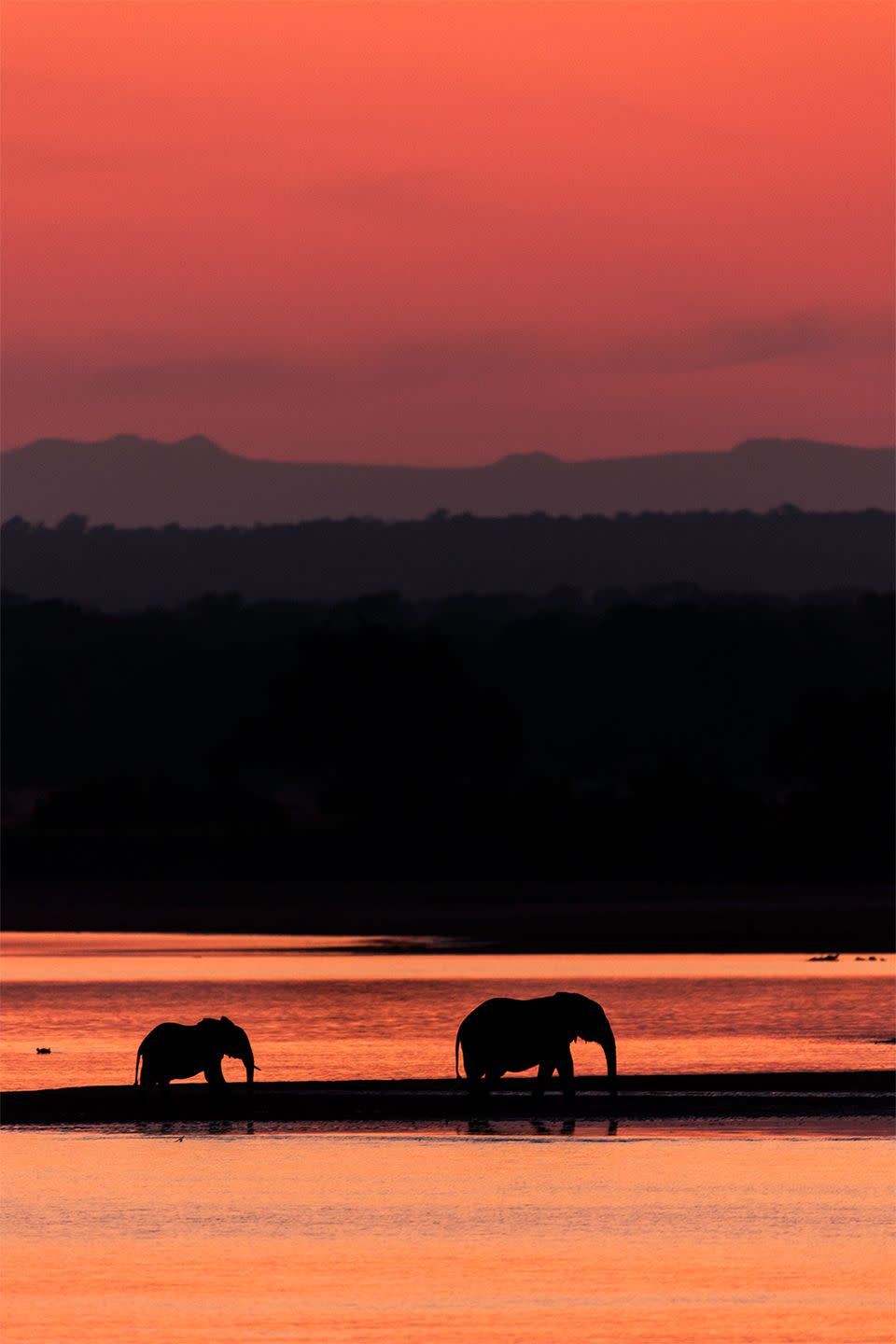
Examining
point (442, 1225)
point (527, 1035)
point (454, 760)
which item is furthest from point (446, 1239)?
point (454, 760)

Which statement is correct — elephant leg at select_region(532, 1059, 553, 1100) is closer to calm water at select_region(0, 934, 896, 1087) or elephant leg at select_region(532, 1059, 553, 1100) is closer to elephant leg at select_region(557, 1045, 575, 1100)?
elephant leg at select_region(557, 1045, 575, 1100)

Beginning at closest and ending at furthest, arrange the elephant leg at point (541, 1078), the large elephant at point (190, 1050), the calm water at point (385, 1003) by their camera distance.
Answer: the large elephant at point (190, 1050)
the elephant leg at point (541, 1078)
the calm water at point (385, 1003)

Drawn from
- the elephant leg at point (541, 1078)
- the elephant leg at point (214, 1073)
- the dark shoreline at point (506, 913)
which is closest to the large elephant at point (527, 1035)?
the elephant leg at point (541, 1078)

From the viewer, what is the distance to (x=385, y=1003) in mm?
47625

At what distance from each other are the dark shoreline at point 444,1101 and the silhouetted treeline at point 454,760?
67.3 m

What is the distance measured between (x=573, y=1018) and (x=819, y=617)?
542 ft

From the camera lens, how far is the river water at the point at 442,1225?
19.3m

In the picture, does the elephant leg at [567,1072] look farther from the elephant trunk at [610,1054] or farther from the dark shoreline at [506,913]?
the dark shoreline at [506,913]

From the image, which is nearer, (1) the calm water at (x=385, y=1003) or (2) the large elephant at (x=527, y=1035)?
(2) the large elephant at (x=527, y=1035)

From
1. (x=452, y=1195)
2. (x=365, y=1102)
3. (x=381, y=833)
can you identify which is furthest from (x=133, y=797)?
(x=452, y=1195)

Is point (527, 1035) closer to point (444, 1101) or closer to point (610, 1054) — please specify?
point (610, 1054)

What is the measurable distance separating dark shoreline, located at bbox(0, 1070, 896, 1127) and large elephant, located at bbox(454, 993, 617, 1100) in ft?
1.35

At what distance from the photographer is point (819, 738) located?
118 metres

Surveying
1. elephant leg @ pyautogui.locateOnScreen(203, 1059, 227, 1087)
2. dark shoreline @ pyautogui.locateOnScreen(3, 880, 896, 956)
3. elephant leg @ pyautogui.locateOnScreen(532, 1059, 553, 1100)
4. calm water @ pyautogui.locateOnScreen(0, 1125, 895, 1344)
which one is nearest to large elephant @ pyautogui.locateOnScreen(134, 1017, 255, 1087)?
elephant leg @ pyautogui.locateOnScreen(203, 1059, 227, 1087)
